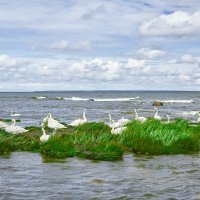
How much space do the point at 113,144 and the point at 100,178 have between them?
488cm

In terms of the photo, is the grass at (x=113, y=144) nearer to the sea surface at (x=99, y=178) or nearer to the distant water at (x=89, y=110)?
the sea surface at (x=99, y=178)

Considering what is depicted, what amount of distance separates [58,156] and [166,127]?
7812mm

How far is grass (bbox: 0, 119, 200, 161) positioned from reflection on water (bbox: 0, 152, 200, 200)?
576 millimetres

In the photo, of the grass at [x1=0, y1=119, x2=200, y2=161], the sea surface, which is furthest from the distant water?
the sea surface

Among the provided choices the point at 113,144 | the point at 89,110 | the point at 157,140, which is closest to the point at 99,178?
the point at 113,144

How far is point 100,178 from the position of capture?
13.7m

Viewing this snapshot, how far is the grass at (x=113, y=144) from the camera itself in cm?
1748

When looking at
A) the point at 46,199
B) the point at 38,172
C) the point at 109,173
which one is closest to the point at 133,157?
the point at 109,173

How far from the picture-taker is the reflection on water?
1170 centimetres

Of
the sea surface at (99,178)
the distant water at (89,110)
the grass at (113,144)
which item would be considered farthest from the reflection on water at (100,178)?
the distant water at (89,110)

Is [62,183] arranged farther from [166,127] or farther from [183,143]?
[166,127]

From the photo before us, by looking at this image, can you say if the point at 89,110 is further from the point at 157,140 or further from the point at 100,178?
the point at 100,178

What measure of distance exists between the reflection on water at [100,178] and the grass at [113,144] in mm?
576

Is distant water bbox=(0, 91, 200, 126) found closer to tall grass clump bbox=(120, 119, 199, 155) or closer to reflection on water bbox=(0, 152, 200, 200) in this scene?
tall grass clump bbox=(120, 119, 199, 155)
